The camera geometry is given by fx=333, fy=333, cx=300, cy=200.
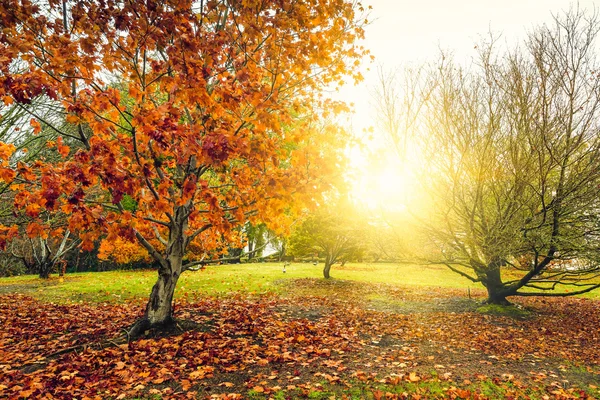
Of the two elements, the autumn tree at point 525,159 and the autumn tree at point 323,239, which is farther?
the autumn tree at point 323,239

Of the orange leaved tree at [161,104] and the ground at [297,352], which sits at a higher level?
the orange leaved tree at [161,104]

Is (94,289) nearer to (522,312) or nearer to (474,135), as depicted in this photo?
(474,135)

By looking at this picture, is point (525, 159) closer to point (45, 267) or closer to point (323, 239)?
point (323, 239)

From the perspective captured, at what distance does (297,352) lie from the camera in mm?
6336

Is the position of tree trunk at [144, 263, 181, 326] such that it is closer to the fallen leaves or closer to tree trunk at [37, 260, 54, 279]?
the fallen leaves

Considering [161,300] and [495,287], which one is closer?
[161,300]

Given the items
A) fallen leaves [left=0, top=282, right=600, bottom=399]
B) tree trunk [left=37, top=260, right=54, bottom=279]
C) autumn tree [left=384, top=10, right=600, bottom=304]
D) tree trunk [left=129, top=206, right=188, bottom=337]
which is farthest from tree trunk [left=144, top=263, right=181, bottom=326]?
tree trunk [left=37, top=260, right=54, bottom=279]

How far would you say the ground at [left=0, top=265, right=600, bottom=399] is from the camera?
4793 millimetres

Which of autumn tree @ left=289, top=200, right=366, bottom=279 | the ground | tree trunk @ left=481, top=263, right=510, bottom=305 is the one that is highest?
autumn tree @ left=289, top=200, right=366, bottom=279

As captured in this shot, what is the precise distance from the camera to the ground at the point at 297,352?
479 centimetres

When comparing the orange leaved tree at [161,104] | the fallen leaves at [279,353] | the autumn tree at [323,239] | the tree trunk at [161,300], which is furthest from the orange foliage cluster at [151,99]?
the autumn tree at [323,239]

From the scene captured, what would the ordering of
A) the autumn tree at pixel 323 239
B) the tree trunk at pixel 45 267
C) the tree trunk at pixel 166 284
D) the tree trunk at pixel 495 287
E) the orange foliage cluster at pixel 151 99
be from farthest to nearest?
1. the tree trunk at pixel 45 267
2. the autumn tree at pixel 323 239
3. the tree trunk at pixel 495 287
4. the tree trunk at pixel 166 284
5. the orange foliage cluster at pixel 151 99

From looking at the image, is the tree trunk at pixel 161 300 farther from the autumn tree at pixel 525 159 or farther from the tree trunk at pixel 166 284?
the autumn tree at pixel 525 159

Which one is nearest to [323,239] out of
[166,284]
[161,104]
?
[166,284]
